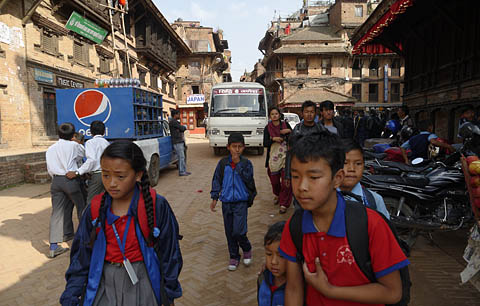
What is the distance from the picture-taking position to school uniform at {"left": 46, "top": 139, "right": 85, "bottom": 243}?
4.25 m

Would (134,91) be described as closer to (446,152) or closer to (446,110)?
(446,152)

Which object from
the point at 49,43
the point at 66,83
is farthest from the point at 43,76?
the point at 49,43

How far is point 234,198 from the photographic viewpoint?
3.49 metres

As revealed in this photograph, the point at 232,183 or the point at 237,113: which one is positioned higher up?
the point at 237,113

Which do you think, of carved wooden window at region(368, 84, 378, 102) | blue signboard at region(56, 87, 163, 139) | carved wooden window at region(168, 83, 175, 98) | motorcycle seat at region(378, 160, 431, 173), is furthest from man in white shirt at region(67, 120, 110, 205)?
carved wooden window at region(368, 84, 378, 102)

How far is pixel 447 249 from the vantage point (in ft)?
13.6

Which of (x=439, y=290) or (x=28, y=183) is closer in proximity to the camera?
(x=439, y=290)

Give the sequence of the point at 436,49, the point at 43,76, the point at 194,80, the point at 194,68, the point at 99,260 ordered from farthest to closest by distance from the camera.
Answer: the point at 194,68 < the point at 194,80 < the point at 43,76 < the point at 436,49 < the point at 99,260

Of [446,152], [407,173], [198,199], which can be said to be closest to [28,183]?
[198,199]

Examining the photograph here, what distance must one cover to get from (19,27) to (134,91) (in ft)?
24.9

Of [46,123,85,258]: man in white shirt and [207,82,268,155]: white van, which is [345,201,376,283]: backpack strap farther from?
[207,82,268,155]: white van

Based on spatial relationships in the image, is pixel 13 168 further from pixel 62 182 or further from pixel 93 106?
pixel 62 182

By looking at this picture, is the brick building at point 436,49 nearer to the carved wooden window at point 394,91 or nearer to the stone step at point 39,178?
the stone step at point 39,178

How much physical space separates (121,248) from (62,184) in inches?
120
